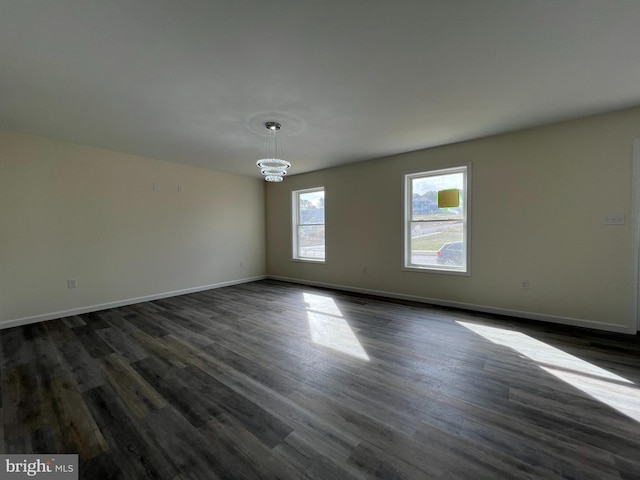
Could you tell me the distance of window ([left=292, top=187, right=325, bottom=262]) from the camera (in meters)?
5.93

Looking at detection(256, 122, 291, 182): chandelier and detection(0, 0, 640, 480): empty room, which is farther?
detection(256, 122, 291, 182): chandelier

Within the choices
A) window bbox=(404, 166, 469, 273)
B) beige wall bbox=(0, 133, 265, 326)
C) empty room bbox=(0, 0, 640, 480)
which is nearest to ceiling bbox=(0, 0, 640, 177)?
empty room bbox=(0, 0, 640, 480)

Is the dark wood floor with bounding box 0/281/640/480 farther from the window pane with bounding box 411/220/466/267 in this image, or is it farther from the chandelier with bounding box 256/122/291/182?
the chandelier with bounding box 256/122/291/182

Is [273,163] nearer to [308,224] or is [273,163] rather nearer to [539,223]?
[308,224]

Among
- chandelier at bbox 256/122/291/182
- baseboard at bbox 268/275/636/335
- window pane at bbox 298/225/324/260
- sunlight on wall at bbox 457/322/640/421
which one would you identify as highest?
chandelier at bbox 256/122/291/182

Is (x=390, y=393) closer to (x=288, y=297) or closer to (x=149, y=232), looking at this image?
(x=288, y=297)

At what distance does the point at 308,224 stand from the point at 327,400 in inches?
180

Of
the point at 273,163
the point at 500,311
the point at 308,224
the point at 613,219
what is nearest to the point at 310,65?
the point at 273,163

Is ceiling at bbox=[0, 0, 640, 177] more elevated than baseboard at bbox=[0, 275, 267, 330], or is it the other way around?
ceiling at bbox=[0, 0, 640, 177]

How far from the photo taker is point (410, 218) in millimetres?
4605

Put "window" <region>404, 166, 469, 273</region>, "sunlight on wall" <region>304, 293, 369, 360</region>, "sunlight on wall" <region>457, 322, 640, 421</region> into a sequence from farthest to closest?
"window" <region>404, 166, 469, 273</region> < "sunlight on wall" <region>304, 293, 369, 360</region> < "sunlight on wall" <region>457, 322, 640, 421</region>

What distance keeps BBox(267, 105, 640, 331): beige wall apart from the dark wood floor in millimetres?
448

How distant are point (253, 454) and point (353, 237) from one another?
13.6 ft

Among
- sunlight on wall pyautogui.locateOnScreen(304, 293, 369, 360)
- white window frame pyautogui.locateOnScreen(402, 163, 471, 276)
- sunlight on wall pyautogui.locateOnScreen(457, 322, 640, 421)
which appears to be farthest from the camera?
white window frame pyautogui.locateOnScreen(402, 163, 471, 276)
